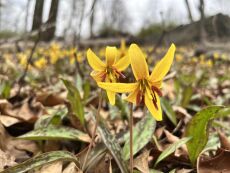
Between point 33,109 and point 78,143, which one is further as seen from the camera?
point 33,109

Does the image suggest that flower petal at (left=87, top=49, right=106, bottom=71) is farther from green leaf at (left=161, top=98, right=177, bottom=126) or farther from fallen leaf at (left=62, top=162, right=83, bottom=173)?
green leaf at (left=161, top=98, right=177, bottom=126)

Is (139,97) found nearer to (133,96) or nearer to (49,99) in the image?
(133,96)

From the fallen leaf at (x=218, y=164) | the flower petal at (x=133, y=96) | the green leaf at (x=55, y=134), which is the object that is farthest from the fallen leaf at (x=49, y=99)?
the flower petal at (x=133, y=96)

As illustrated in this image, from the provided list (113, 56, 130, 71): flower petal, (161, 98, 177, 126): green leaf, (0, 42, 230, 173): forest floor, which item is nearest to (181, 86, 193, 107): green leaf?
(0, 42, 230, 173): forest floor

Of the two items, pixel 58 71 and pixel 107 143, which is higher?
pixel 107 143

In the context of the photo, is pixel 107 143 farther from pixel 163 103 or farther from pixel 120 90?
pixel 163 103

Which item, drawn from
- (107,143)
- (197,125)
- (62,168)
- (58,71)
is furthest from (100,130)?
(58,71)

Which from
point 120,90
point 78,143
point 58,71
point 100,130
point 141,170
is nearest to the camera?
point 120,90
